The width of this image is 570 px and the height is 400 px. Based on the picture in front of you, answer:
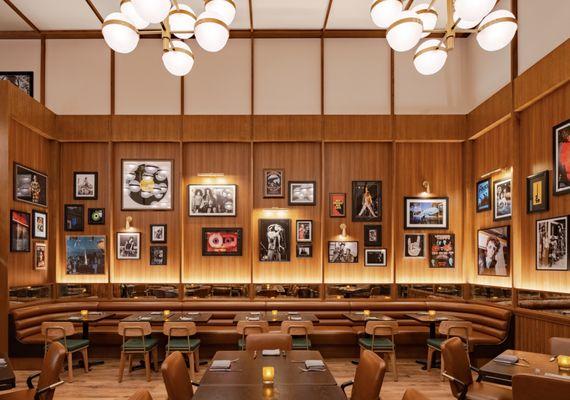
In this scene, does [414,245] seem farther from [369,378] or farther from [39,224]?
[39,224]

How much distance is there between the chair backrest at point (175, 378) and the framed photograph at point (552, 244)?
4.03 m

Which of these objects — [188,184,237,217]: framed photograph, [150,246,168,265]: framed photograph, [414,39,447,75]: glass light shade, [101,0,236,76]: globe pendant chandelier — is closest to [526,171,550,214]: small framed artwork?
[414,39,447,75]: glass light shade

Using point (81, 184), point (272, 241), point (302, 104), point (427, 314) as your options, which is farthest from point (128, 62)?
point (427, 314)

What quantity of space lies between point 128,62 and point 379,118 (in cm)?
427

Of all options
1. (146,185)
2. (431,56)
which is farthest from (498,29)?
(146,185)

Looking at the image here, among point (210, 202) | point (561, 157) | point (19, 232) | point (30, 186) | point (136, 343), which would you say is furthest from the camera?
point (210, 202)

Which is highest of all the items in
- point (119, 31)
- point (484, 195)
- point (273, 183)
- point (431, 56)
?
point (119, 31)

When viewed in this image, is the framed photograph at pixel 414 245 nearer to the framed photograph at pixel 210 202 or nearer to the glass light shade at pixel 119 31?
the framed photograph at pixel 210 202

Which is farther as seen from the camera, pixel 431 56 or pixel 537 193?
pixel 537 193

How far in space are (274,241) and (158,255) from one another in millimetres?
1902

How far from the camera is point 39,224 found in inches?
295

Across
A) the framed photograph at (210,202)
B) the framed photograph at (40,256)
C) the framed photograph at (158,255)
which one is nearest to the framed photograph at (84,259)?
the framed photograph at (40,256)

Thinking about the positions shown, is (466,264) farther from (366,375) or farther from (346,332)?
(366,375)

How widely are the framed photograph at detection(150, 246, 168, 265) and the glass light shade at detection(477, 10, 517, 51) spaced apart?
6.22 metres
